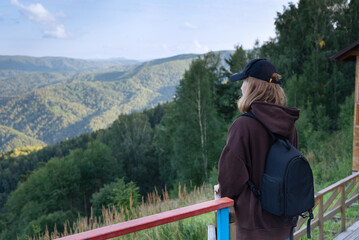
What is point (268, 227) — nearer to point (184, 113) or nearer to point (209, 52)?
point (184, 113)

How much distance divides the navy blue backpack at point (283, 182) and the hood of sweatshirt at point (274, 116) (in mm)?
26

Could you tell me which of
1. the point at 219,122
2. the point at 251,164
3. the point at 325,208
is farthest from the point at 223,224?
the point at 219,122

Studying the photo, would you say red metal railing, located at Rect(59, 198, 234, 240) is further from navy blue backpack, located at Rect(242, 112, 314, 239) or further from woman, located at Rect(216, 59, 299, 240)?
navy blue backpack, located at Rect(242, 112, 314, 239)

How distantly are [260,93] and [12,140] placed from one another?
17673 cm

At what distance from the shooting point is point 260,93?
1.50 meters

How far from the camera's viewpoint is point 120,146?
41500mm

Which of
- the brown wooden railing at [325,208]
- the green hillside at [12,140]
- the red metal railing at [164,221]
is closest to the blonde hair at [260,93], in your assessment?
the red metal railing at [164,221]

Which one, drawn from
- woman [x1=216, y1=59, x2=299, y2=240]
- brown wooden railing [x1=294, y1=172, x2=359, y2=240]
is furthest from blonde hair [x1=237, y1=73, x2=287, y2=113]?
brown wooden railing [x1=294, y1=172, x2=359, y2=240]

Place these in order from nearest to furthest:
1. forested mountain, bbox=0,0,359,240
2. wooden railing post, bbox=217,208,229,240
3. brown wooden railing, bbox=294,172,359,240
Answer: wooden railing post, bbox=217,208,229,240
brown wooden railing, bbox=294,172,359,240
forested mountain, bbox=0,0,359,240

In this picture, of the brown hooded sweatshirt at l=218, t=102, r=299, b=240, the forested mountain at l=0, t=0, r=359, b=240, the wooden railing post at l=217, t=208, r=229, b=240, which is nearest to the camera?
the brown hooded sweatshirt at l=218, t=102, r=299, b=240

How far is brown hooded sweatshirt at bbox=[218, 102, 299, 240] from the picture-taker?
4.52 feet

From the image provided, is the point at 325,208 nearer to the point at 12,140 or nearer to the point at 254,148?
the point at 254,148

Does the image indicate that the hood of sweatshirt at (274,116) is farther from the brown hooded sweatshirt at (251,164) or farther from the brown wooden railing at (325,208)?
the brown wooden railing at (325,208)

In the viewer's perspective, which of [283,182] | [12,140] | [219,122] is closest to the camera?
[283,182]
